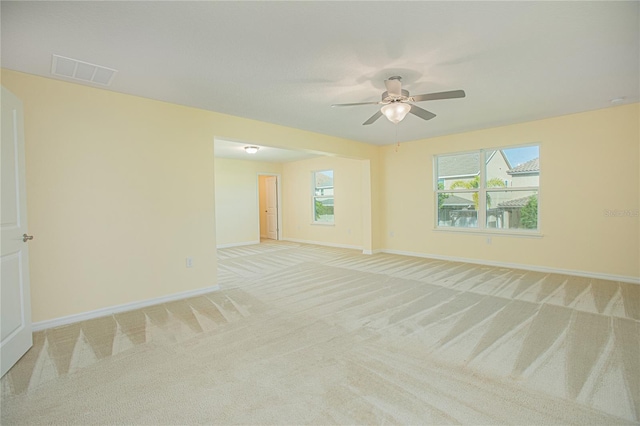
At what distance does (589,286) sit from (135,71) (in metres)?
5.94

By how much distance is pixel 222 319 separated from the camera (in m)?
3.01

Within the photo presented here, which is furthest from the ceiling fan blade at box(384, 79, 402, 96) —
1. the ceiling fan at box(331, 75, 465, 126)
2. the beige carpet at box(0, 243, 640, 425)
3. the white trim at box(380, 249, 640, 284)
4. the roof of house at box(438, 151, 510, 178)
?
the white trim at box(380, 249, 640, 284)

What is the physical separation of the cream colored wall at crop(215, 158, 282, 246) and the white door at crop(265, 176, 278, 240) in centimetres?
60

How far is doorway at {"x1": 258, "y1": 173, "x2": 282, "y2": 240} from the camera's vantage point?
9.26 m

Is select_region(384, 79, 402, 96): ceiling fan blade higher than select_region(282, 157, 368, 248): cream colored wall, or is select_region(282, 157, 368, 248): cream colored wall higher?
select_region(384, 79, 402, 96): ceiling fan blade

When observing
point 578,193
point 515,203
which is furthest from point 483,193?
point 578,193

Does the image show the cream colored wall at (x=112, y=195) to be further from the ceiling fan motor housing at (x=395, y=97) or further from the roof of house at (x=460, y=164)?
the roof of house at (x=460, y=164)

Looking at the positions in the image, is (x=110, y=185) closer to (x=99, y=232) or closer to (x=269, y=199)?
(x=99, y=232)

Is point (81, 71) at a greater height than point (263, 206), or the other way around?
point (81, 71)

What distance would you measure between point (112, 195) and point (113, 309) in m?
1.25

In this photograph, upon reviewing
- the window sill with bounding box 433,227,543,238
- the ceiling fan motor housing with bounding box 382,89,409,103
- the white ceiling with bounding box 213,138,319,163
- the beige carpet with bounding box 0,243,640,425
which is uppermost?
the white ceiling with bounding box 213,138,319,163

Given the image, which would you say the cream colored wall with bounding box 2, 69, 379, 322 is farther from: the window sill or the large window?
the window sill

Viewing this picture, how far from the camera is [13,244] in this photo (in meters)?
2.24

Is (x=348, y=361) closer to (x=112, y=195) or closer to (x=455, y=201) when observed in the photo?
(x=112, y=195)
